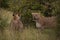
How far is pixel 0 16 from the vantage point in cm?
1001

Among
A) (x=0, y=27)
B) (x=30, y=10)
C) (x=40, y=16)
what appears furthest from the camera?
(x=30, y=10)

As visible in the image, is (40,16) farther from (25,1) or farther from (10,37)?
(10,37)

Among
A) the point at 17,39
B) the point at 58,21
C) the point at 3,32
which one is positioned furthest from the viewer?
the point at 3,32

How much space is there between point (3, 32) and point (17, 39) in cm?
75

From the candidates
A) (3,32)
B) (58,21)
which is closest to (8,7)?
(3,32)

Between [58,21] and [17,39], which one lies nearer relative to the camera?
[58,21]

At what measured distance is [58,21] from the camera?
6.66 metres

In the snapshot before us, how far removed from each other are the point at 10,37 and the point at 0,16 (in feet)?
8.63

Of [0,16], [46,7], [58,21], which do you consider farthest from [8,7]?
[58,21]

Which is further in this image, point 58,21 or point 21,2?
point 21,2

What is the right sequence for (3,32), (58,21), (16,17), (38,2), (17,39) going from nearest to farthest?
1. (58,21)
2. (17,39)
3. (3,32)
4. (16,17)
5. (38,2)

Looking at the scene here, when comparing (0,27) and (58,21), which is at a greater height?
(58,21)

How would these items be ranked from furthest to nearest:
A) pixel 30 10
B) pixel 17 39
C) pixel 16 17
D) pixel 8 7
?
pixel 8 7 < pixel 30 10 < pixel 16 17 < pixel 17 39

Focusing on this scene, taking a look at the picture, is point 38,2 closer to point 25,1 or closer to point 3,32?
point 25,1
